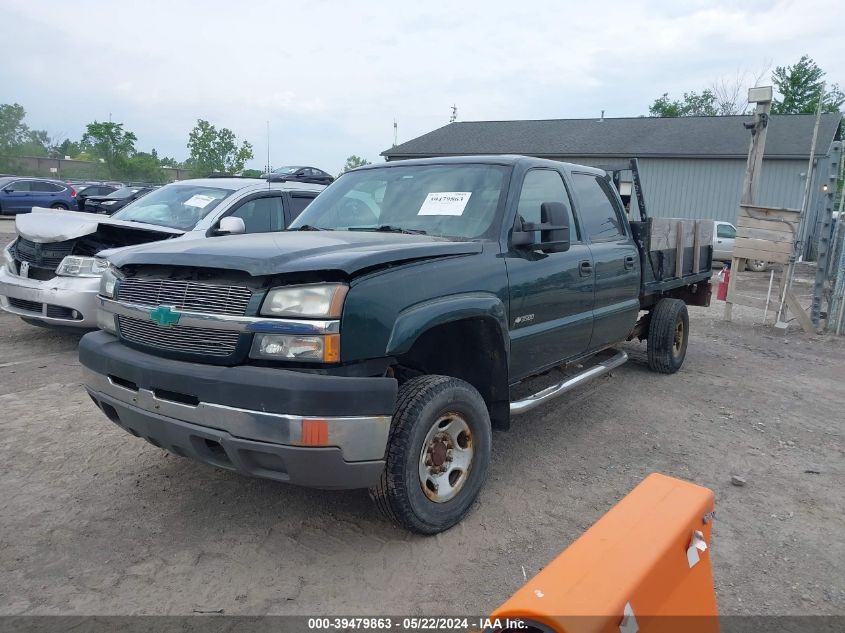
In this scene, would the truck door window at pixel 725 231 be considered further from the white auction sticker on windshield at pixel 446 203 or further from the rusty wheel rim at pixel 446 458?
the rusty wheel rim at pixel 446 458

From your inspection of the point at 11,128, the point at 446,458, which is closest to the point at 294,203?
the point at 446,458

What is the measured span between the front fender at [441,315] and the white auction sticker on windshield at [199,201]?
447 cm

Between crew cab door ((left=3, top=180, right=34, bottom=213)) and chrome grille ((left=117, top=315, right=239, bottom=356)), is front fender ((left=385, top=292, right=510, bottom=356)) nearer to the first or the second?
chrome grille ((left=117, top=315, right=239, bottom=356))

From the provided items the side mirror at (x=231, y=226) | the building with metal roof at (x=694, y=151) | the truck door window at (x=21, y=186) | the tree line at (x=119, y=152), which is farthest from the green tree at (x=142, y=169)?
the side mirror at (x=231, y=226)

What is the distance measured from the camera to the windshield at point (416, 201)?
4016 millimetres

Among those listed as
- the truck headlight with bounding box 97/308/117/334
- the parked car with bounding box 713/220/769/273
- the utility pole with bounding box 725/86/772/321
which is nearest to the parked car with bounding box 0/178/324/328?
the truck headlight with bounding box 97/308/117/334

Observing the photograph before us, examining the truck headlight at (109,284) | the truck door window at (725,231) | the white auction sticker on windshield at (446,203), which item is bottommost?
the truck door window at (725,231)

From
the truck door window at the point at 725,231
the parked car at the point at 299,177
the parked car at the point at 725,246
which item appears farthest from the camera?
the truck door window at the point at 725,231

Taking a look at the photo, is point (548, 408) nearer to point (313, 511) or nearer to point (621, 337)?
point (621, 337)

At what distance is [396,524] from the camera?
10.6 ft

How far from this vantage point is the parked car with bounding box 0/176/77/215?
78.3 ft

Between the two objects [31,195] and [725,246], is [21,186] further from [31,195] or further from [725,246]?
[725,246]

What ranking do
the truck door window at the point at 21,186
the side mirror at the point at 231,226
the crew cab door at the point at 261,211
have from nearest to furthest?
1. the side mirror at the point at 231,226
2. the crew cab door at the point at 261,211
3. the truck door window at the point at 21,186

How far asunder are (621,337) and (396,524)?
118 inches
